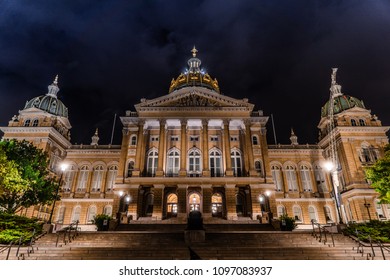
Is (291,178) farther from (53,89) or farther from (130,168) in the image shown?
(53,89)

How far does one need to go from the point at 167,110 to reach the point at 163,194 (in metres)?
11.6

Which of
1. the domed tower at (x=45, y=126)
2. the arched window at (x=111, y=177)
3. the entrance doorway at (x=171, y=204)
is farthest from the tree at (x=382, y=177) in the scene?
the domed tower at (x=45, y=126)

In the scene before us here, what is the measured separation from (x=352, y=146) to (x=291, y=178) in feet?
30.8

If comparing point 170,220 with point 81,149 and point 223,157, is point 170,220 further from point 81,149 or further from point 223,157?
point 81,149

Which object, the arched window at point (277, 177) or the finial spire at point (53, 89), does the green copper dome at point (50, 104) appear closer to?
the finial spire at point (53, 89)

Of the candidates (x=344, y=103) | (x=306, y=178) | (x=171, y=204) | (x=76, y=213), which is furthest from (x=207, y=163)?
(x=344, y=103)

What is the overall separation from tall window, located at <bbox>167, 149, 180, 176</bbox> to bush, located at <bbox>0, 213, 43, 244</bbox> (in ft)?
54.0

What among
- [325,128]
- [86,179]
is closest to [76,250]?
[86,179]

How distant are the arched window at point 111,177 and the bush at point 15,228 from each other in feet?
62.4

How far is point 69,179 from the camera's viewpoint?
126ft

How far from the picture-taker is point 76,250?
42.2 ft

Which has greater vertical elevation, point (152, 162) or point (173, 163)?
point (152, 162)

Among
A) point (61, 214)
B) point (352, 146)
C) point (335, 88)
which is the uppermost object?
point (335, 88)

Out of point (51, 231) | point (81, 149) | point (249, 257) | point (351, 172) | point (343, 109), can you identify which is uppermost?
point (343, 109)
